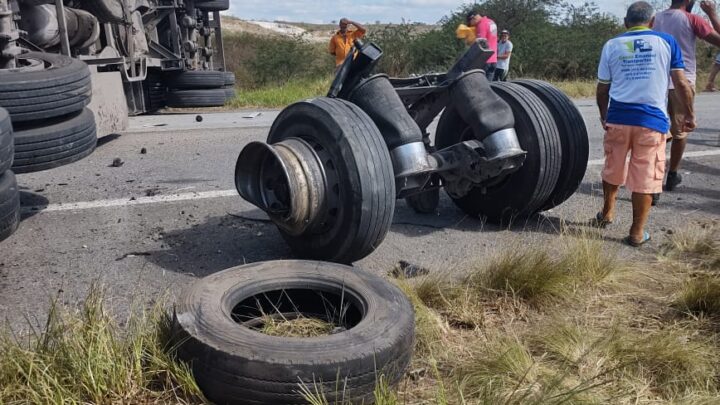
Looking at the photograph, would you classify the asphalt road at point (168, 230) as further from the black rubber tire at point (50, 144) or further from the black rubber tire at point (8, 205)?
the black rubber tire at point (50, 144)

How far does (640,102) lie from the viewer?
451 centimetres

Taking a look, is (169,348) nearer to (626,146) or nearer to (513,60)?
(626,146)

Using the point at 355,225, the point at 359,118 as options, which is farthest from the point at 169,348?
the point at 359,118

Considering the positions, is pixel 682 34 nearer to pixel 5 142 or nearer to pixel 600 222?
pixel 600 222

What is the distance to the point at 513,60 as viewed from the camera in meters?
22.9

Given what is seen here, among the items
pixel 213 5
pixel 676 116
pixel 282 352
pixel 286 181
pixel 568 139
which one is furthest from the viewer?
pixel 213 5

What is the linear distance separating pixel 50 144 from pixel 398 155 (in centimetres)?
260

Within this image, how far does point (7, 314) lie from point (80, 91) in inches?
91.8

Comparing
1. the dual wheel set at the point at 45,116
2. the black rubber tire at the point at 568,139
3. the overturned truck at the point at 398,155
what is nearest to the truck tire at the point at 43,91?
the dual wheel set at the point at 45,116

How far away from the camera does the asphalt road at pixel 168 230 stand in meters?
3.84

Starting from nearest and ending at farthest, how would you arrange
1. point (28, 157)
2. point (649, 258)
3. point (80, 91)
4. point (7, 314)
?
point (7, 314) → point (649, 258) → point (28, 157) → point (80, 91)

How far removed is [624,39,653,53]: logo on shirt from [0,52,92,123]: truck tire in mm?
4135

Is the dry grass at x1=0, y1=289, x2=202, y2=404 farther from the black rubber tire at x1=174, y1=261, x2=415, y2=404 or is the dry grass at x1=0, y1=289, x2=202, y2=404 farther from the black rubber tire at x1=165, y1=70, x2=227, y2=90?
the black rubber tire at x1=165, y1=70, x2=227, y2=90

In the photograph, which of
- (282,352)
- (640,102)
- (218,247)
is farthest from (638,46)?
(282,352)
